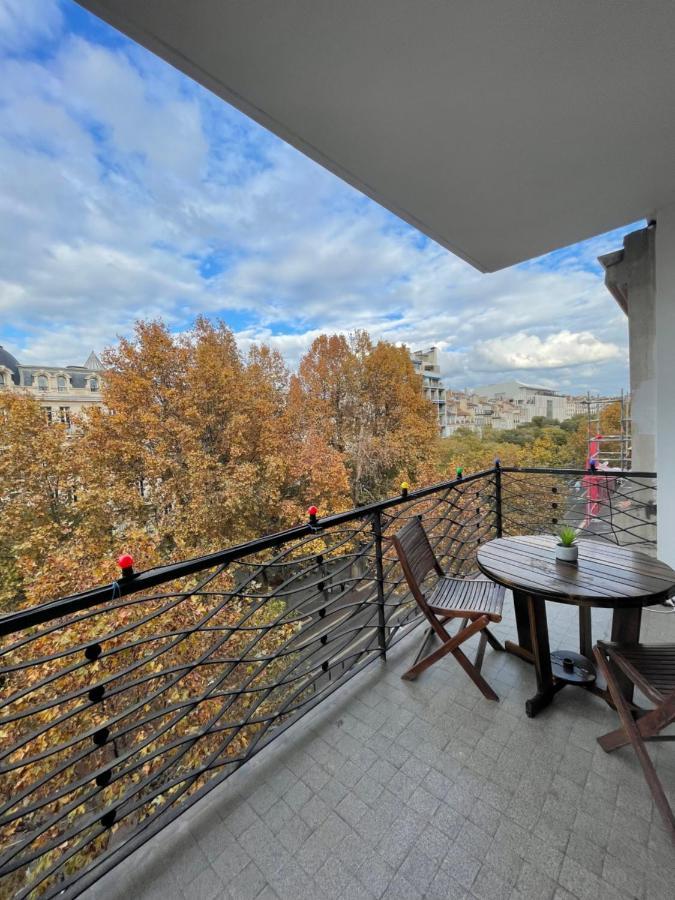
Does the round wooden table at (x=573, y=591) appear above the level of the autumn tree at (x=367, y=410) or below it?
below

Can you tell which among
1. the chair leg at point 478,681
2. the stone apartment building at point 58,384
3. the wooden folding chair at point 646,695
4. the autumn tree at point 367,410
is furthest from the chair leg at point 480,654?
the autumn tree at point 367,410

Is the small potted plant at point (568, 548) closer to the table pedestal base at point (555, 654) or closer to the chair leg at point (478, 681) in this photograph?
the table pedestal base at point (555, 654)

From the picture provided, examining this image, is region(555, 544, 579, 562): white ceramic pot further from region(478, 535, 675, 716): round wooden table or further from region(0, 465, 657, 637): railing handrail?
region(0, 465, 657, 637): railing handrail

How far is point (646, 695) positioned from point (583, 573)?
1.69 feet

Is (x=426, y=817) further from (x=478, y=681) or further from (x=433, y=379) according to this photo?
(x=433, y=379)

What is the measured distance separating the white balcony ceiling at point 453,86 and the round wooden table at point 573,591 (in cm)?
193

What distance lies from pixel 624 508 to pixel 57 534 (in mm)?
9632

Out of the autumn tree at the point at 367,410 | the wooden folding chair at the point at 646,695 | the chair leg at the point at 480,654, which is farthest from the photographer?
the autumn tree at the point at 367,410

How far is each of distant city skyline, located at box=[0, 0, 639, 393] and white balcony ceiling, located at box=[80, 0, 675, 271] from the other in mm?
1415

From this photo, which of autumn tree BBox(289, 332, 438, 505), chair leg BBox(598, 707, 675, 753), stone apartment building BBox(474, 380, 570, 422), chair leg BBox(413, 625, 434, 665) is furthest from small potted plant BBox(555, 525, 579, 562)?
autumn tree BBox(289, 332, 438, 505)

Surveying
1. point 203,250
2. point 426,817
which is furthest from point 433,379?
point 426,817

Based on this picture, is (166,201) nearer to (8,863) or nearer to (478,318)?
(478,318)

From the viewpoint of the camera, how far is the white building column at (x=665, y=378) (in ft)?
7.29

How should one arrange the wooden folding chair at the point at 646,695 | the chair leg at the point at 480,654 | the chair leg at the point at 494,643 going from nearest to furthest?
the wooden folding chair at the point at 646,695 < the chair leg at the point at 480,654 < the chair leg at the point at 494,643
